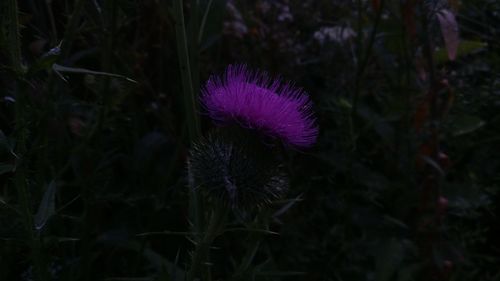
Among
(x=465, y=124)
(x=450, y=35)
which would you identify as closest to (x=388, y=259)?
(x=465, y=124)

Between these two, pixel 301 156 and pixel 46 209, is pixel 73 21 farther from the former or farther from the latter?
pixel 301 156

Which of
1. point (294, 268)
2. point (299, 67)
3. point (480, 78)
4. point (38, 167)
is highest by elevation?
point (480, 78)

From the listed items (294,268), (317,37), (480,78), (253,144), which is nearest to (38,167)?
(253,144)

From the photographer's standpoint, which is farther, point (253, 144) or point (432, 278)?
point (432, 278)

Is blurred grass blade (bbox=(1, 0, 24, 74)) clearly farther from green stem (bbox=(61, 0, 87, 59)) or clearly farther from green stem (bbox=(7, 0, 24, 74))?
green stem (bbox=(61, 0, 87, 59))

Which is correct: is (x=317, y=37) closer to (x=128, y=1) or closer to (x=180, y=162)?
(x=180, y=162)
